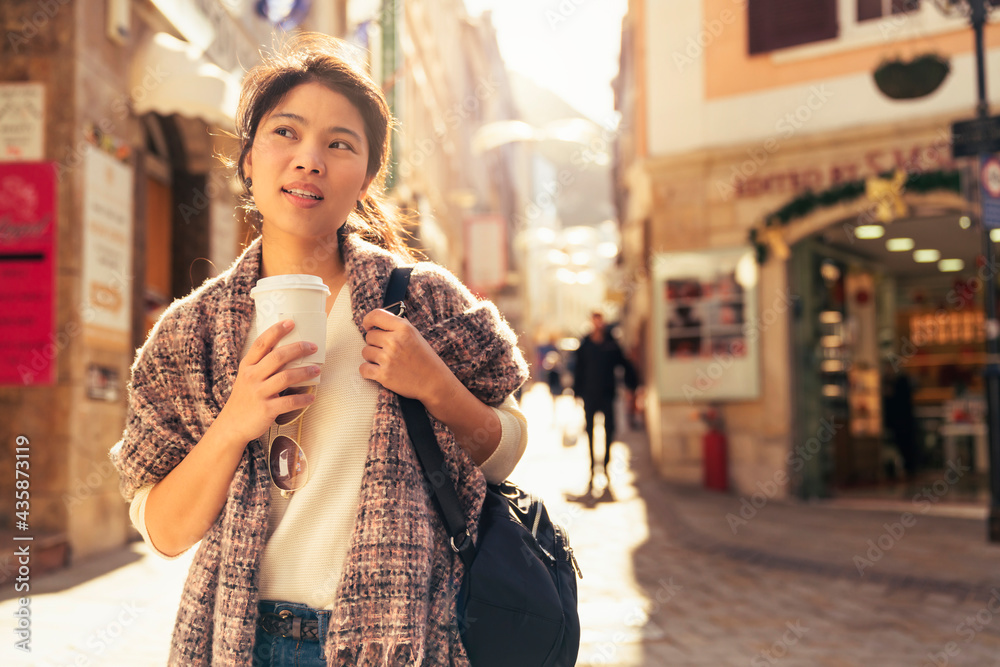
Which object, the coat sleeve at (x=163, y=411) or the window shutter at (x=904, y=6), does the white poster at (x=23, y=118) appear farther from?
the window shutter at (x=904, y=6)

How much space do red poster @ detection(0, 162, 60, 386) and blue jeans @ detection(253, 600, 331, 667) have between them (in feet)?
18.8

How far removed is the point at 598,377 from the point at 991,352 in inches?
159

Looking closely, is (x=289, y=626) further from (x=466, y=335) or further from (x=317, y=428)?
(x=466, y=335)

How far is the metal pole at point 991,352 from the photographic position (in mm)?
7621

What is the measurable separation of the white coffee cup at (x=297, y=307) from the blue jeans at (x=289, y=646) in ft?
1.22

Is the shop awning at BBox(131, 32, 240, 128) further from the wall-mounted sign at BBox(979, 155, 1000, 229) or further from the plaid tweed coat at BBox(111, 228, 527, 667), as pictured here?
the plaid tweed coat at BBox(111, 228, 527, 667)

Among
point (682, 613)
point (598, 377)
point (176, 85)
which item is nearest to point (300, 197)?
point (682, 613)

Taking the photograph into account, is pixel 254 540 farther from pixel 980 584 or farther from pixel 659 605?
pixel 980 584

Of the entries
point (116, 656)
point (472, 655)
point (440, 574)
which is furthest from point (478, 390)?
point (116, 656)

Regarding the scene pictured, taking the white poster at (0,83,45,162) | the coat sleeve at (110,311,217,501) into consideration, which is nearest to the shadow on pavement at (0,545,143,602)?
the white poster at (0,83,45,162)

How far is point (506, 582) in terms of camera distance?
145cm

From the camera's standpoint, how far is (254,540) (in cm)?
146

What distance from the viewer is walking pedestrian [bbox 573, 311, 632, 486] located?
33.9 ft

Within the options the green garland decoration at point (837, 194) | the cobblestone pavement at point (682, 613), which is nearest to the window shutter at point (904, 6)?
the green garland decoration at point (837, 194)
